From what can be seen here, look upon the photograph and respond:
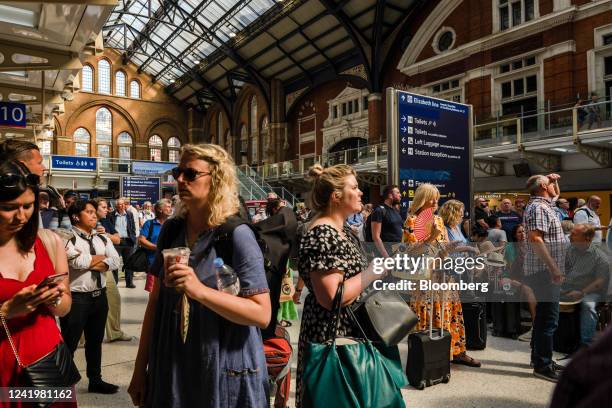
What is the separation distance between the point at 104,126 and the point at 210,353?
1480 inches

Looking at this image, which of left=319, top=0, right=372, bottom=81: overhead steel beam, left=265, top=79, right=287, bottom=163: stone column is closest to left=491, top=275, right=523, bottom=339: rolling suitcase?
left=319, top=0, right=372, bottom=81: overhead steel beam

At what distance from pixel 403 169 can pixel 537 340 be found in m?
2.83

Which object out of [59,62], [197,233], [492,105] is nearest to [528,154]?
[492,105]

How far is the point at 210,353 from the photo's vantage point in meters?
1.66

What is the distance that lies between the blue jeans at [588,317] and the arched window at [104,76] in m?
37.2

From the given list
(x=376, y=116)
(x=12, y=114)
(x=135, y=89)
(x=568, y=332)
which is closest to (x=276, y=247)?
(x=568, y=332)

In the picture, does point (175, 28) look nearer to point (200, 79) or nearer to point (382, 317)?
point (200, 79)

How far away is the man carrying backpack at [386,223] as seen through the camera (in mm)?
6121

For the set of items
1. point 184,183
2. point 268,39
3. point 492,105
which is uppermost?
point 268,39

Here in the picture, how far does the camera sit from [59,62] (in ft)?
17.7

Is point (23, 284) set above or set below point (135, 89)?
below

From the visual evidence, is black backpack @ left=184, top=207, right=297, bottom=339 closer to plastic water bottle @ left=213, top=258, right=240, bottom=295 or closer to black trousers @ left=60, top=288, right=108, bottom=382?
plastic water bottle @ left=213, top=258, right=240, bottom=295

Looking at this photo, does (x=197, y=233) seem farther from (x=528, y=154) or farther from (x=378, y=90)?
(x=378, y=90)

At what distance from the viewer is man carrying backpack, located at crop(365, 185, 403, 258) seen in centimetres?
612
